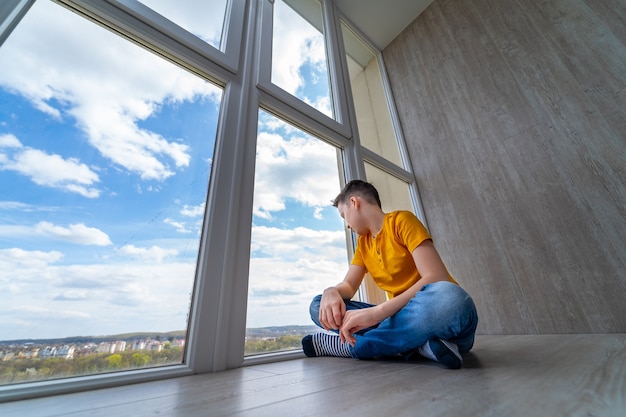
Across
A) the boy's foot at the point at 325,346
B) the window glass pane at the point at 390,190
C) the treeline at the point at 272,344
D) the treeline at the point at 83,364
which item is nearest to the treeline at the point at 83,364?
the treeline at the point at 83,364

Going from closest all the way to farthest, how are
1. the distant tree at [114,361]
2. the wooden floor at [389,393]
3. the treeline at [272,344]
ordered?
the wooden floor at [389,393] → the distant tree at [114,361] → the treeline at [272,344]

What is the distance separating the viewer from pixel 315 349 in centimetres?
96

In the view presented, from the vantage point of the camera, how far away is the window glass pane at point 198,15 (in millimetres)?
1189

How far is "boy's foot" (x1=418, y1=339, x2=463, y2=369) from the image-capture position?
Answer: 0.60m

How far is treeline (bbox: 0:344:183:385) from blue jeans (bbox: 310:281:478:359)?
0.61 meters

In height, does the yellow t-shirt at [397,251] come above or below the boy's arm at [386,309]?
above

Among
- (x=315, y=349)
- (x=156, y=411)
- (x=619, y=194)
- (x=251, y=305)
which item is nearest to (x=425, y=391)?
(x=156, y=411)

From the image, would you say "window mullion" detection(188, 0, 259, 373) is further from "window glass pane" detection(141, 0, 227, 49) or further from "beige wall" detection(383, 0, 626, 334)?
"beige wall" detection(383, 0, 626, 334)

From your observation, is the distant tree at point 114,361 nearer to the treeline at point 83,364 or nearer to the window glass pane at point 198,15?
the treeline at point 83,364

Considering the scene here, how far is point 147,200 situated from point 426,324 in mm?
980

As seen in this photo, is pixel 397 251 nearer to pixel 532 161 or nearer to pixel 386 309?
pixel 386 309

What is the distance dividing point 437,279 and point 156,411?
2.29ft

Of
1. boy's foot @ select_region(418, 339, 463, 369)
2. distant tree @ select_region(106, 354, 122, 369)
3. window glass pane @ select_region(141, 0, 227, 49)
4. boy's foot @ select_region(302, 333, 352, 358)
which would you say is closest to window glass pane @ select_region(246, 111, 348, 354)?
boy's foot @ select_region(302, 333, 352, 358)

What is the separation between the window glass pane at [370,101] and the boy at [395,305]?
4.19ft
